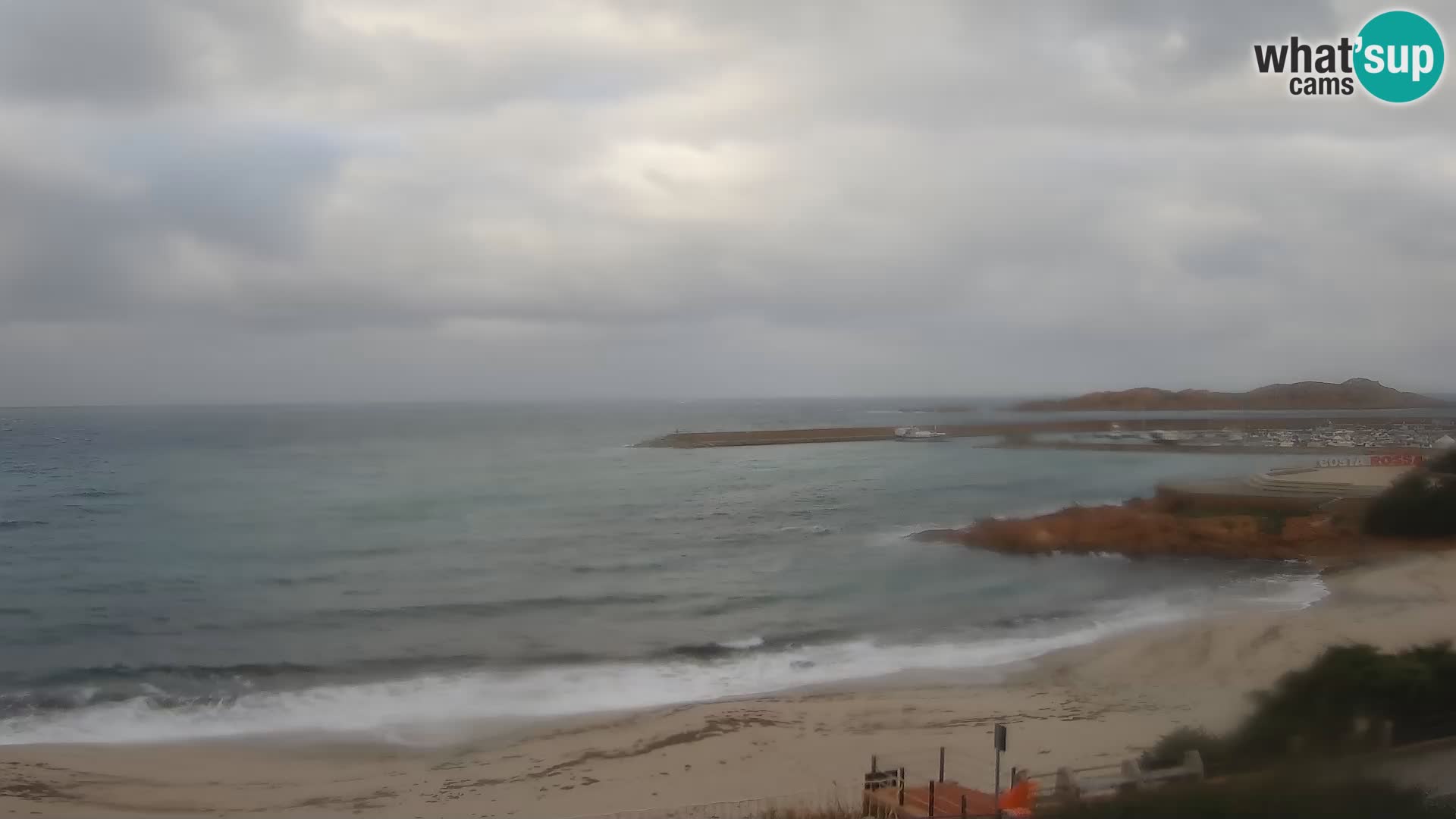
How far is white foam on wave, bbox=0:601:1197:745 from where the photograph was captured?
11094mm

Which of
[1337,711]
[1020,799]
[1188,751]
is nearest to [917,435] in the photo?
[1337,711]

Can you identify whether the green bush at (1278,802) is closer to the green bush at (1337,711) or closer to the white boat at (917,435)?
the green bush at (1337,711)

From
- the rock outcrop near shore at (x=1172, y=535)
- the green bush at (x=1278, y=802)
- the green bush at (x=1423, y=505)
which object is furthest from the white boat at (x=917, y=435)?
the green bush at (x=1278, y=802)

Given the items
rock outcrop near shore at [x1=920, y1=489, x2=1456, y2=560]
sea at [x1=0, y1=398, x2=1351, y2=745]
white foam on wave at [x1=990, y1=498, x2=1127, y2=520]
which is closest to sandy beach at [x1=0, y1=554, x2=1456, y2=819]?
sea at [x1=0, y1=398, x2=1351, y2=745]

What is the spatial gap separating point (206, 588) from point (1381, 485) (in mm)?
23315

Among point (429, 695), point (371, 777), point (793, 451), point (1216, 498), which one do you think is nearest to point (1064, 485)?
point (1216, 498)

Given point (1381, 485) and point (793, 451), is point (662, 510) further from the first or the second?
point (793, 451)

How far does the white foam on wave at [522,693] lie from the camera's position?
36.4 feet

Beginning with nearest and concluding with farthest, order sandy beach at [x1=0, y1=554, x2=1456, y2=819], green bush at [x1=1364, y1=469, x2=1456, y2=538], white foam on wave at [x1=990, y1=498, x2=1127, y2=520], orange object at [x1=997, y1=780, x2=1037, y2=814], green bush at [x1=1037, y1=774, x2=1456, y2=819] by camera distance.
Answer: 1. green bush at [x1=1037, y1=774, x2=1456, y2=819]
2. orange object at [x1=997, y1=780, x2=1037, y2=814]
3. sandy beach at [x1=0, y1=554, x2=1456, y2=819]
4. green bush at [x1=1364, y1=469, x2=1456, y2=538]
5. white foam on wave at [x1=990, y1=498, x2=1127, y2=520]

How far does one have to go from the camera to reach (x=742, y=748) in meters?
9.58

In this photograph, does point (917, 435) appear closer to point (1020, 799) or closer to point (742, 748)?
point (742, 748)

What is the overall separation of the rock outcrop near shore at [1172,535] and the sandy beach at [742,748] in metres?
3.06

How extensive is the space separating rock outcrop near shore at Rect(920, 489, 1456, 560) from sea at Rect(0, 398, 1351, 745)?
1.98 ft

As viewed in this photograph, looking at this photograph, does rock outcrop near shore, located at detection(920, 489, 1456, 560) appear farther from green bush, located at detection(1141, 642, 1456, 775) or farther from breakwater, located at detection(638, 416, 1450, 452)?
green bush, located at detection(1141, 642, 1456, 775)
